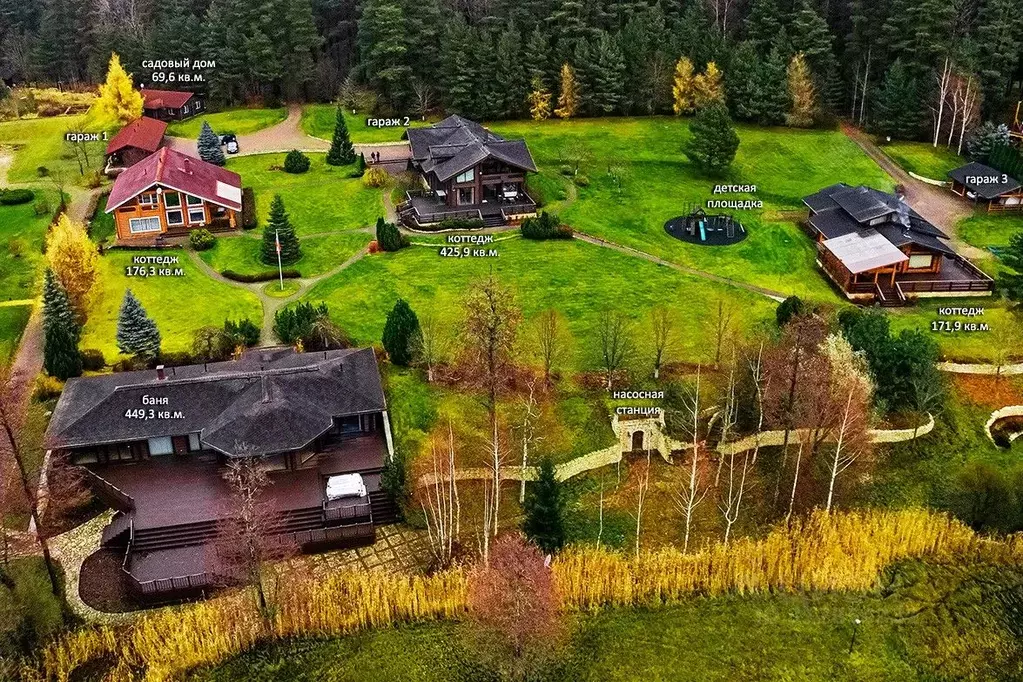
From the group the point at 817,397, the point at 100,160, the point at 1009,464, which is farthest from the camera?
the point at 100,160

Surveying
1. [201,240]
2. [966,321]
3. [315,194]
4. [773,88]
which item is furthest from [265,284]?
[773,88]

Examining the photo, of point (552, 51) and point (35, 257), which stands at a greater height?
point (552, 51)

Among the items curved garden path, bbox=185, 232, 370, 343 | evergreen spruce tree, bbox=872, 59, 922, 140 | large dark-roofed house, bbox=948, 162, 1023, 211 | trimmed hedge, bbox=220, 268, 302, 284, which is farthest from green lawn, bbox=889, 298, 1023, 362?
trimmed hedge, bbox=220, 268, 302, 284

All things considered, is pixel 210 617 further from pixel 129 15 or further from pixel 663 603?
pixel 129 15

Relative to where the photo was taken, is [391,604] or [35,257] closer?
[391,604]

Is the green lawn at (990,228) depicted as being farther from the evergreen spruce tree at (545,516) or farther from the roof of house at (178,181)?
the roof of house at (178,181)

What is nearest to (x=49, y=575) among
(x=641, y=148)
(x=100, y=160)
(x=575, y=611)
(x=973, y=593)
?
(x=575, y=611)
